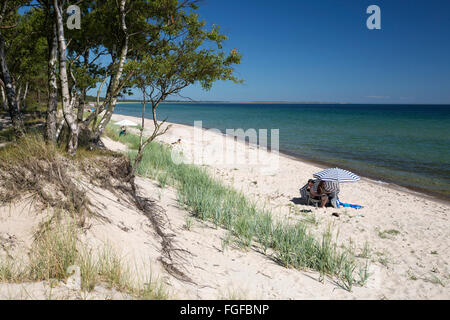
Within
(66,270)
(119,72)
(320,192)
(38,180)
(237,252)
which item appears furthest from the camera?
(320,192)

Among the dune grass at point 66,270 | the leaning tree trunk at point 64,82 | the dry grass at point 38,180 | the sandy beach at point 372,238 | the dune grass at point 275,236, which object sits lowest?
the sandy beach at point 372,238

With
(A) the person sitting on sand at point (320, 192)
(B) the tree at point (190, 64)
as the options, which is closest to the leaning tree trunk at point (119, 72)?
(B) the tree at point (190, 64)

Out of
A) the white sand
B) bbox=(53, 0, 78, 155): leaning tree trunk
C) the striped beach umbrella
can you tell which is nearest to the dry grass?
the white sand

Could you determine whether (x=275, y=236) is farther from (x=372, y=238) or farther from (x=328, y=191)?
(x=328, y=191)

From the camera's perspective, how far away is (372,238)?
7.07 m

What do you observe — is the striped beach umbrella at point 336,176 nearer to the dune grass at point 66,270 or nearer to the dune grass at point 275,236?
the dune grass at point 275,236

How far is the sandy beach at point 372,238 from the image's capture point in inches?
177

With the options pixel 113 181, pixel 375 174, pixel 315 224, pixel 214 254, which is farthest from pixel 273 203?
pixel 375 174

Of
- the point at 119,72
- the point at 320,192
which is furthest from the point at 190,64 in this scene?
the point at 320,192

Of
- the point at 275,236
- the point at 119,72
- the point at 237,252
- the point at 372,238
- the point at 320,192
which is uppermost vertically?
the point at 119,72

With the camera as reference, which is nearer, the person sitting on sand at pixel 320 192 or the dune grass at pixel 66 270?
the dune grass at pixel 66 270

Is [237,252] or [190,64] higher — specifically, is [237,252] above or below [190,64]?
below

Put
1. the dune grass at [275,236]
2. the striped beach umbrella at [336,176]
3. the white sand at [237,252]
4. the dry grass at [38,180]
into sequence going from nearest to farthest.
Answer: the white sand at [237,252] → the dry grass at [38,180] → the dune grass at [275,236] → the striped beach umbrella at [336,176]

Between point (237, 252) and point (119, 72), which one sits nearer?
point (237, 252)
